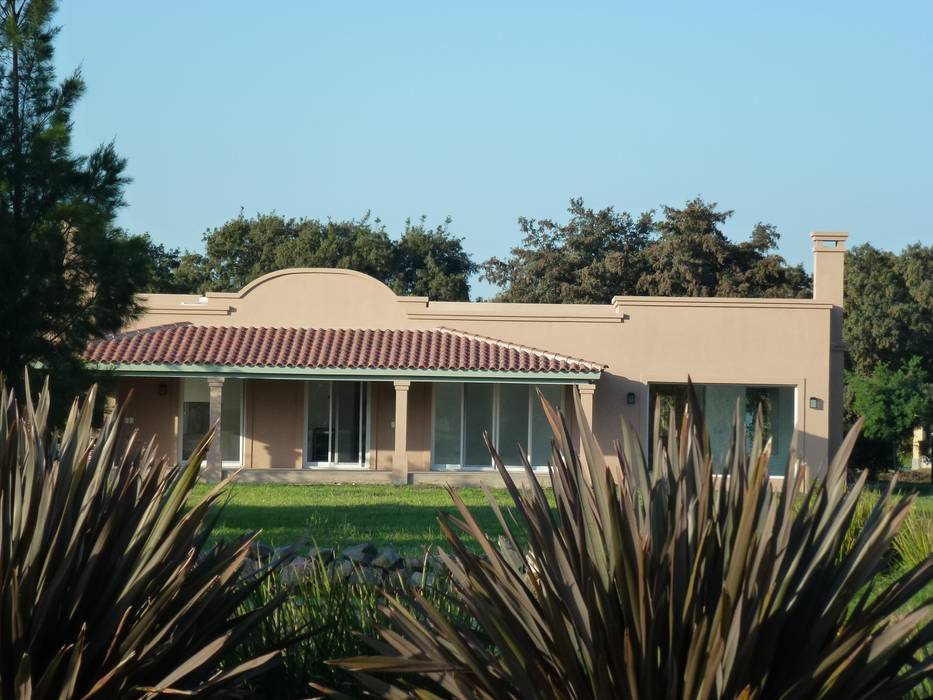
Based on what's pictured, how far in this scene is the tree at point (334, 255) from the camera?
50188 millimetres

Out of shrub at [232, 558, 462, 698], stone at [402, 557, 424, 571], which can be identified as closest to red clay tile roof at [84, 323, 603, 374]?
stone at [402, 557, 424, 571]

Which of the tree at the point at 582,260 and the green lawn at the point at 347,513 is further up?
the tree at the point at 582,260

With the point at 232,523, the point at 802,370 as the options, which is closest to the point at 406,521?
the point at 232,523

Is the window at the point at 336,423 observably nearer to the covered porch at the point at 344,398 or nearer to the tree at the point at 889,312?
the covered porch at the point at 344,398

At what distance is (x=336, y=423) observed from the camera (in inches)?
1048

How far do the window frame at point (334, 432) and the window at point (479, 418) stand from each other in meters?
1.52

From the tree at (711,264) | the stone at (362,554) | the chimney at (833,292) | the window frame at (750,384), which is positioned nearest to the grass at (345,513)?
the stone at (362,554)

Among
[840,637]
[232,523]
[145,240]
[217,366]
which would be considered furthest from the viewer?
[217,366]

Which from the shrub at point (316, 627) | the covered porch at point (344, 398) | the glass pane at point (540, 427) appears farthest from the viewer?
the glass pane at point (540, 427)

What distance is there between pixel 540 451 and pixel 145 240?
15.6 meters

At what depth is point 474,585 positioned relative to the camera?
3.82 metres

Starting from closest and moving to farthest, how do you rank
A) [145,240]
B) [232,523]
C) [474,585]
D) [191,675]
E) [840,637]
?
[840,637]
[474,585]
[191,675]
[145,240]
[232,523]

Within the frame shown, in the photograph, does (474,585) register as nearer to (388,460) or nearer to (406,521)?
(406,521)

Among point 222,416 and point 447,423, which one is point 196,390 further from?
point 447,423
